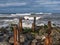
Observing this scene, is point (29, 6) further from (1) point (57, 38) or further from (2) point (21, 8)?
(1) point (57, 38)

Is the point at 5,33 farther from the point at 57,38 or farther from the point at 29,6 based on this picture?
the point at 29,6

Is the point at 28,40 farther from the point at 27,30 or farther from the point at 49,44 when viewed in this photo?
the point at 49,44

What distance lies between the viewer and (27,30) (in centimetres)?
3116

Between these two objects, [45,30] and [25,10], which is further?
[25,10]

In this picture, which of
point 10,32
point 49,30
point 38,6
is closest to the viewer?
point 49,30

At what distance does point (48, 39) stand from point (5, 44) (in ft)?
18.9

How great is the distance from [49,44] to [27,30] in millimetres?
11394

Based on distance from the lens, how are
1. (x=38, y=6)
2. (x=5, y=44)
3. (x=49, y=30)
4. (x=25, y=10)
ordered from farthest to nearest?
(x=38, y=6) → (x=25, y=10) → (x=49, y=30) → (x=5, y=44)

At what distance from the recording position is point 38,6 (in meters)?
60.4

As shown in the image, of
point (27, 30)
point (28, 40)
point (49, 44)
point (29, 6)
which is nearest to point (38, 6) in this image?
point (29, 6)

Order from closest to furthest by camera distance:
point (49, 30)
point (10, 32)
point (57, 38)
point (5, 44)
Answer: point (5, 44) < point (57, 38) < point (49, 30) < point (10, 32)

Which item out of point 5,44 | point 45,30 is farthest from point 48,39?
point 45,30

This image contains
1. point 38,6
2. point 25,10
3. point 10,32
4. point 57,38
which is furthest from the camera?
point 38,6

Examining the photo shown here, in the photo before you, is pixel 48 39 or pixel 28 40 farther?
pixel 28 40
